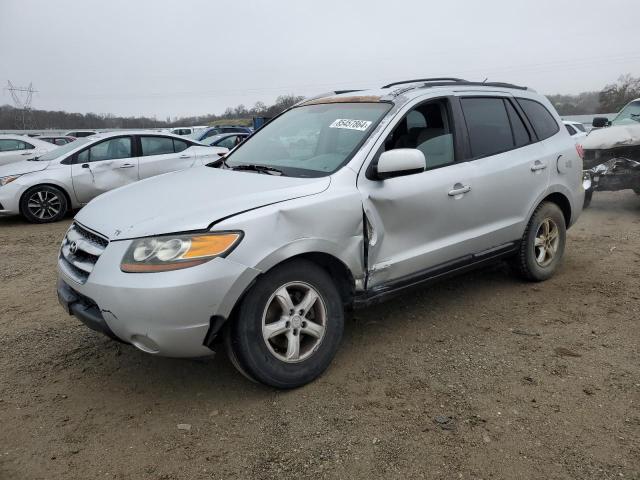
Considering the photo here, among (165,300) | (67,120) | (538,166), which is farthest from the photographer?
(67,120)

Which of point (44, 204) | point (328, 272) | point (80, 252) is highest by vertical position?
point (80, 252)

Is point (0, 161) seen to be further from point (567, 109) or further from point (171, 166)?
point (567, 109)

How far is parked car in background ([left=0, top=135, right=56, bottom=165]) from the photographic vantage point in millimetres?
11547

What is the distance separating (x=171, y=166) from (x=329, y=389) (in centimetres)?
725

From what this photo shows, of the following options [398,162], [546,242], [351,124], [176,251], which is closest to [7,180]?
[351,124]

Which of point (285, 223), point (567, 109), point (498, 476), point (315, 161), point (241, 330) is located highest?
point (567, 109)

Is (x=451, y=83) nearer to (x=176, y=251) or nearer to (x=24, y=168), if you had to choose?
(x=176, y=251)

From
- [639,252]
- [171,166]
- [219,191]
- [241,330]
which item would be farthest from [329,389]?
[171,166]

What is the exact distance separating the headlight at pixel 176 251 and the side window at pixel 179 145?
7.34 m

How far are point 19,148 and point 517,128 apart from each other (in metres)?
11.6

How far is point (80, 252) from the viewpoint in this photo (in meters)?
3.04

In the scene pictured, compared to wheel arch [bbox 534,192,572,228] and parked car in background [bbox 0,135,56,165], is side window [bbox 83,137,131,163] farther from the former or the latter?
wheel arch [bbox 534,192,572,228]

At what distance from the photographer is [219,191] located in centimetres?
302

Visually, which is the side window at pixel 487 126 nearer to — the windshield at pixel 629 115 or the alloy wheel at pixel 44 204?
the windshield at pixel 629 115
